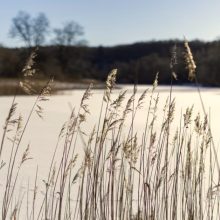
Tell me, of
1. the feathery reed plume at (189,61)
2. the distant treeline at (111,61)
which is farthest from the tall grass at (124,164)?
the distant treeline at (111,61)

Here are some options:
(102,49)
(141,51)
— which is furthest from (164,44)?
(102,49)

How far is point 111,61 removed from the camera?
57.6 m

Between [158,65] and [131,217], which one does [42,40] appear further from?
[131,217]

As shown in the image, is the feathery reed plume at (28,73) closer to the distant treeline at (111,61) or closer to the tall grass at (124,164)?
the tall grass at (124,164)

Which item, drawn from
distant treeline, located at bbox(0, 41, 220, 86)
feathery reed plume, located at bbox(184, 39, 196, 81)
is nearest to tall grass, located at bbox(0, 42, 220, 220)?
feathery reed plume, located at bbox(184, 39, 196, 81)

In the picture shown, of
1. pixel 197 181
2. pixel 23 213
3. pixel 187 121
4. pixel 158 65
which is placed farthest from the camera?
pixel 158 65

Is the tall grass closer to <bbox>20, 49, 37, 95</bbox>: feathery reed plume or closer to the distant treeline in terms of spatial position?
<bbox>20, 49, 37, 95</bbox>: feathery reed plume

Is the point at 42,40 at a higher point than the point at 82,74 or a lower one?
higher

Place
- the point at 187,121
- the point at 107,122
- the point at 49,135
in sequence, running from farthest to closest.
Result: 1. the point at 49,135
2. the point at 187,121
3. the point at 107,122

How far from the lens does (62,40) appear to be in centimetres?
4622

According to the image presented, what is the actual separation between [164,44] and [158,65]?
21113 millimetres

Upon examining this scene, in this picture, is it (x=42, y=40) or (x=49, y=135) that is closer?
(x=49, y=135)

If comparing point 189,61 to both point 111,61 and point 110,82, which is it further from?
point 111,61

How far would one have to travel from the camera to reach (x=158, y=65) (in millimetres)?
37656
